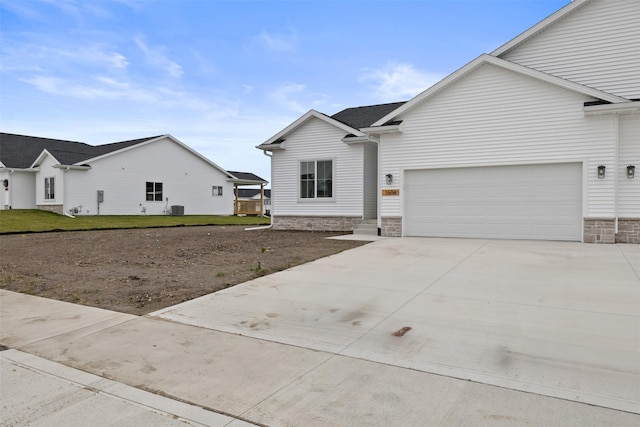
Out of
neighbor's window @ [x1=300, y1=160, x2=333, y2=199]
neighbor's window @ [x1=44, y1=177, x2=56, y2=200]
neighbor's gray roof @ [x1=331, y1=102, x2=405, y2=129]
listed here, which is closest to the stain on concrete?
neighbor's window @ [x1=300, y1=160, x2=333, y2=199]

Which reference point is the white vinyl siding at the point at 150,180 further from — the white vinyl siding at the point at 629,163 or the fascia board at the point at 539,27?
the white vinyl siding at the point at 629,163

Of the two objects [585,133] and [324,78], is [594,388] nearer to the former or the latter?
[585,133]

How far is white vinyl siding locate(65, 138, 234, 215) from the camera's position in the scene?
1019 inches

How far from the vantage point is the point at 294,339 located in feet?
14.6

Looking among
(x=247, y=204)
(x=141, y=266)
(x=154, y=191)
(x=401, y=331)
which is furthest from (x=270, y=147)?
(x=247, y=204)

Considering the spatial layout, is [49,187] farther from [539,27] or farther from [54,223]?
[539,27]

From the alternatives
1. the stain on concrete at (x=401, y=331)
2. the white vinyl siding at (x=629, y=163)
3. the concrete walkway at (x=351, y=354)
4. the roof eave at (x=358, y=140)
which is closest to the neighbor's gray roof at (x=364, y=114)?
the roof eave at (x=358, y=140)

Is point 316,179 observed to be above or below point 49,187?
above

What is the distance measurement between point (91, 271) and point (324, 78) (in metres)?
14.1

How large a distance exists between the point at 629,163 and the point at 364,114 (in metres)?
10.6

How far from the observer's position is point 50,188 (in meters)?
26.7

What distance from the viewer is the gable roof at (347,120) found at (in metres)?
16.3

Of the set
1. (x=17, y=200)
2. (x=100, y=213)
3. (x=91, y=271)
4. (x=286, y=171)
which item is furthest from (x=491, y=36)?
(x=17, y=200)

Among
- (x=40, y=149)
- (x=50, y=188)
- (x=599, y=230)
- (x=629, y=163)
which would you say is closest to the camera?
(x=629, y=163)
